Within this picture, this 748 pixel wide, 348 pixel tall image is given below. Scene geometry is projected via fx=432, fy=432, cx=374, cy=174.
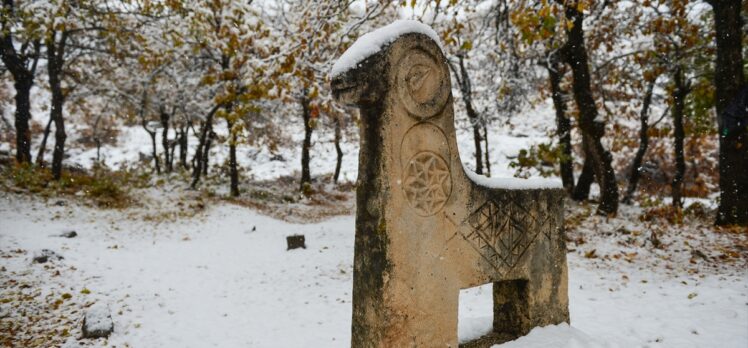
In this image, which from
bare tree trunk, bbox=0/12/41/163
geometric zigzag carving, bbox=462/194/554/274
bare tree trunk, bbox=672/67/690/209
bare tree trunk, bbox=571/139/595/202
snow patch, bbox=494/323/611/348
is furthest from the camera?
bare tree trunk, bbox=571/139/595/202

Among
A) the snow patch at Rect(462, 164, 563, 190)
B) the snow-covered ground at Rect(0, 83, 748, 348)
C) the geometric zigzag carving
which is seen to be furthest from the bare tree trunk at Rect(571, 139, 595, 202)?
the geometric zigzag carving

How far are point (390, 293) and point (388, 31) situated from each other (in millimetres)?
1607

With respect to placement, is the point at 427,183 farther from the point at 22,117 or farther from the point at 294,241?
the point at 22,117

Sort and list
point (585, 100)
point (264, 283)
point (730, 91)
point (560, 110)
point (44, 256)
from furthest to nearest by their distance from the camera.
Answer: point (560, 110) < point (585, 100) < point (730, 91) < point (264, 283) < point (44, 256)

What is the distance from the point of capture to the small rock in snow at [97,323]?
15.9 feet

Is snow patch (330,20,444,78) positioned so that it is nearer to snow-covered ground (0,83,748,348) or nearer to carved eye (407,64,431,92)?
carved eye (407,64,431,92)

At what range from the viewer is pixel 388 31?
2.66m

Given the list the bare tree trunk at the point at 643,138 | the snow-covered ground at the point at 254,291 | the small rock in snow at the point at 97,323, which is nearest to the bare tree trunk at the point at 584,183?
the bare tree trunk at the point at 643,138

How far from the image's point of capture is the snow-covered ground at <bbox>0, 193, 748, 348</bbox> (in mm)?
4738

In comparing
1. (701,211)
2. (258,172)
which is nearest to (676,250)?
(701,211)

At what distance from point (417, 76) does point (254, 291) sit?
529cm

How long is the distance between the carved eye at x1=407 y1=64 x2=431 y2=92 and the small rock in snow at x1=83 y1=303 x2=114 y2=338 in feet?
15.1

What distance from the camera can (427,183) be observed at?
2783mm

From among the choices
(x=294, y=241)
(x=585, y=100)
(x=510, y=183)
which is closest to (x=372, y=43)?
(x=510, y=183)
